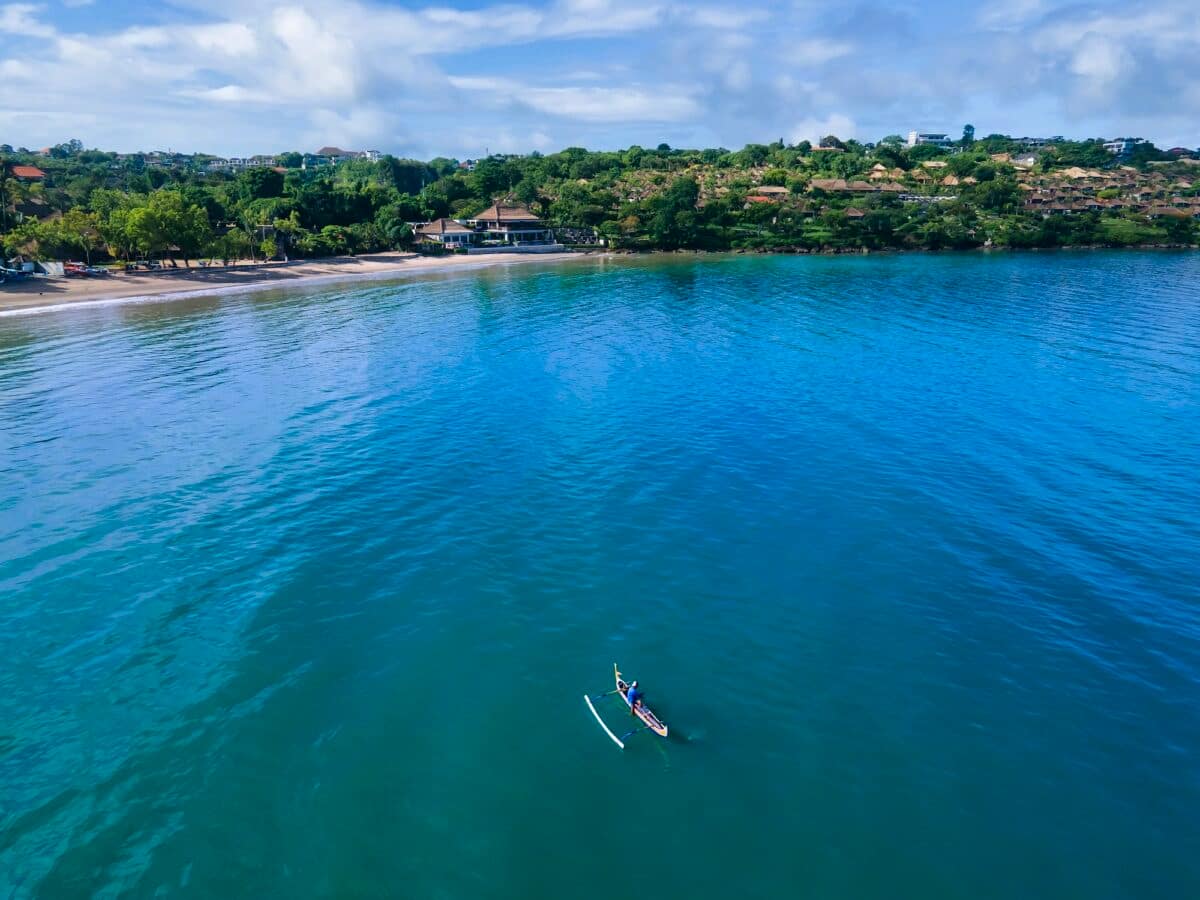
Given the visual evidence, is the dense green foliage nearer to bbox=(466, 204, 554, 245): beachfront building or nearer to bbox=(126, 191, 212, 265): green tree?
bbox=(126, 191, 212, 265): green tree

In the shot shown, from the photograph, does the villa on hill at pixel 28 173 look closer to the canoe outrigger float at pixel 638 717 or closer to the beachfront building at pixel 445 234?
the beachfront building at pixel 445 234

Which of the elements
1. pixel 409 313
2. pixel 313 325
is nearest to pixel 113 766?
pixel 313 325

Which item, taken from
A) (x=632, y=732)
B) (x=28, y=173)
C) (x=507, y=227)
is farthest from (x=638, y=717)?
(x=28, y=173)

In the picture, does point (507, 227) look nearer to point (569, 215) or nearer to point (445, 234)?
point (445, 234)

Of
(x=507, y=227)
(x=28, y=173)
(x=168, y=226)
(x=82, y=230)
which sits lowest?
(x=82, y=230)

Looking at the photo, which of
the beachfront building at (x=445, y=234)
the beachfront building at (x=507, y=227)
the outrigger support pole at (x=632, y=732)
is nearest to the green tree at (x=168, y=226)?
the beachfront building at (x=445, y=234)
